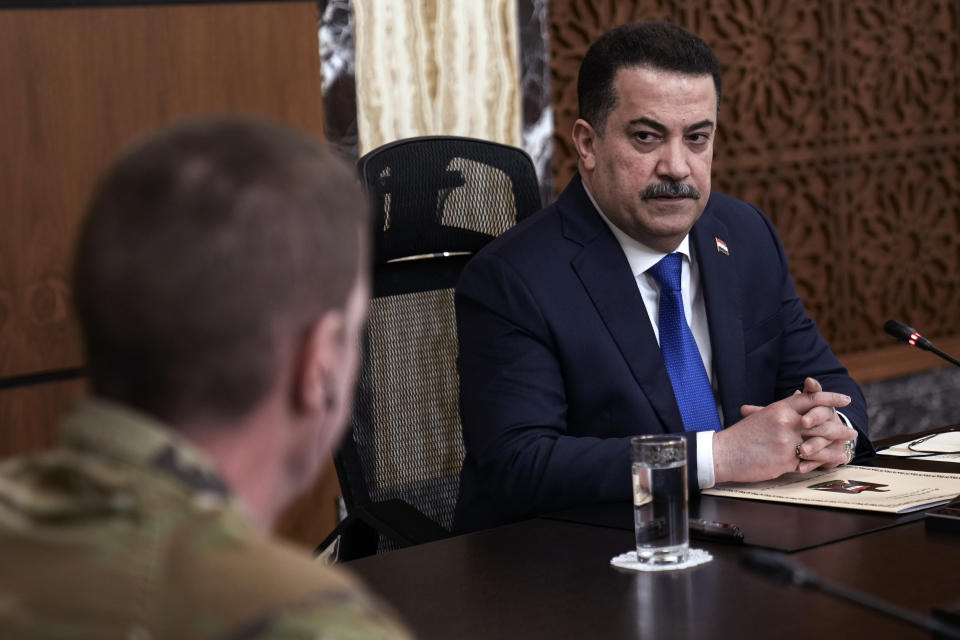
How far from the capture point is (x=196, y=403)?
0.76 meters

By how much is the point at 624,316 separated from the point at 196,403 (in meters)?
1.56

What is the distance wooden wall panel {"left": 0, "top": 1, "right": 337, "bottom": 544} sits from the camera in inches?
117

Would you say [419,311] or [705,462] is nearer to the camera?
[705,462]

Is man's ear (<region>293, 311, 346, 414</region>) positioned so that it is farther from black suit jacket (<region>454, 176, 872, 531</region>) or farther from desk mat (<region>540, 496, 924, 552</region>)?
black suit jacket (<region>454, 176, 872, 531</region>)

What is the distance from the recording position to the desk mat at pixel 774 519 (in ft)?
5.27

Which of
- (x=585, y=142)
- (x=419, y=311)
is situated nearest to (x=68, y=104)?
(x=419, y=311)

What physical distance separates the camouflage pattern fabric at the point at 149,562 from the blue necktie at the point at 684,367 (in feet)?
5.21

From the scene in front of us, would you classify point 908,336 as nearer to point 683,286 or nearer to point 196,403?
point 683,286

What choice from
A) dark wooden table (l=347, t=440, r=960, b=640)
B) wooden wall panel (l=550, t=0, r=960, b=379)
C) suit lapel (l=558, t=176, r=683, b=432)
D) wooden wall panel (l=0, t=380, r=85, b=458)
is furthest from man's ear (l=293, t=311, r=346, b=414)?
wooden wall panel (l=550, t=0, r=960, b=379)

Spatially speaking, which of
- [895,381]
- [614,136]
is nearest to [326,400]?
[614,136]

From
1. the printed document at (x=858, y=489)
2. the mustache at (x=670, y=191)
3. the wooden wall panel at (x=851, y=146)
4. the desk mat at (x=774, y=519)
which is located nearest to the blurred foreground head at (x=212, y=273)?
the desk mat at (x=774, y=519)

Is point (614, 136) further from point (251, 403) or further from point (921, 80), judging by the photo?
point (921, 80)

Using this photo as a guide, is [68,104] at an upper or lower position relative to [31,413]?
upper

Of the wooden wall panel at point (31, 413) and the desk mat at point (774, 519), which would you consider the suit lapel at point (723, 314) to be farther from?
the wooden wall panel at point (31, 413)
